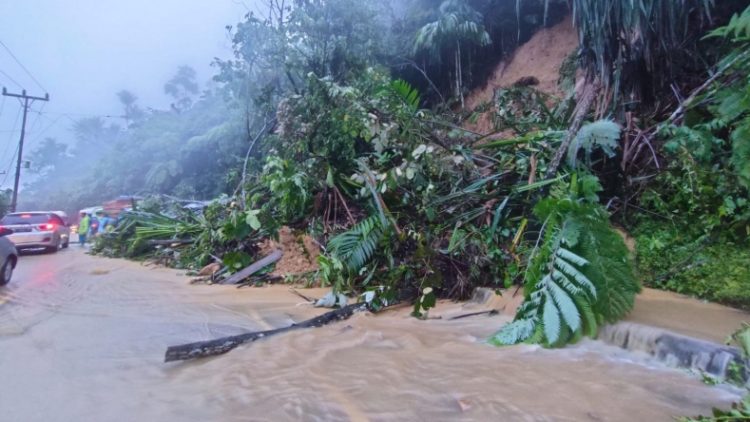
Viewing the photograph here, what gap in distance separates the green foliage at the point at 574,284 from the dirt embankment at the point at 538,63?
7.67 metres

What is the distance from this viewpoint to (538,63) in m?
12.7

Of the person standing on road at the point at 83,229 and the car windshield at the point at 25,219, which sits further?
the person standing on road at the point at 83,229

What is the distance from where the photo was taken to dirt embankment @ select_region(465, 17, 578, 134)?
12.1 m

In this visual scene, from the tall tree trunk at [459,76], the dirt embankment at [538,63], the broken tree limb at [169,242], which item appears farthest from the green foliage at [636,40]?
the broken tree limb at [169,242]

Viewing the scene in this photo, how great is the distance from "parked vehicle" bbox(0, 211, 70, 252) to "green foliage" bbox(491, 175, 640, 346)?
14050mm

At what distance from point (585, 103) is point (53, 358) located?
695cm

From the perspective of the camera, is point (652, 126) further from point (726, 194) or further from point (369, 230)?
point (369, 230)

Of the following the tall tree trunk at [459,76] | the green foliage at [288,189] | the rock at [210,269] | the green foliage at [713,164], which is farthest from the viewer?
the tall tree trunk at [459,76]

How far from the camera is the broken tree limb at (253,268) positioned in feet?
26.3

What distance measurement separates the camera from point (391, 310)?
566cm

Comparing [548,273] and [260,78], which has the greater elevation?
[260,78]

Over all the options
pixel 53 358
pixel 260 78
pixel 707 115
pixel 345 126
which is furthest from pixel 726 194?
pixel 260 78

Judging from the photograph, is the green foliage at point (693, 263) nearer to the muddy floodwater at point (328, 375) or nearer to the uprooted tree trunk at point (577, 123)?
the muddy floodwater at point (328, 375)

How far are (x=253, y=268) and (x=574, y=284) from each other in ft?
18.4
